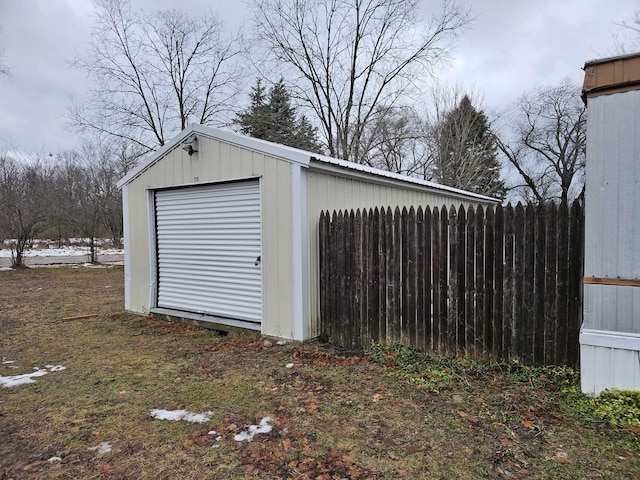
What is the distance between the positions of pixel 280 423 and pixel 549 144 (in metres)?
24.5

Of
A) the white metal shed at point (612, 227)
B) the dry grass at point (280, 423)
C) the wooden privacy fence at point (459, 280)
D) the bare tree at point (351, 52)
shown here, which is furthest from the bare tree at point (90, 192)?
the white metal shed at point (612, 227)

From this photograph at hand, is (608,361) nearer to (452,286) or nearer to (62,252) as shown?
(452,286)

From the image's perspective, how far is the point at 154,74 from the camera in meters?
16.8

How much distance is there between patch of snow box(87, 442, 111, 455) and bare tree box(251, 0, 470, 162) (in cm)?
1633

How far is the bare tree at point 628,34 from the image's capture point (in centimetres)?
1450

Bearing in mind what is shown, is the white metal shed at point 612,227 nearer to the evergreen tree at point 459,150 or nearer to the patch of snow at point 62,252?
the evergreen tree at point 459,150

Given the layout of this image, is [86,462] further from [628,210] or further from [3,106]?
[3,106]

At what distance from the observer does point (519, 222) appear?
3.83m

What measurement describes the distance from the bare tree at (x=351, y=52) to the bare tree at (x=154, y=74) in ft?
8.30

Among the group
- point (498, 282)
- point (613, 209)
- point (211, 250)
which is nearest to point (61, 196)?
point (211, 250)

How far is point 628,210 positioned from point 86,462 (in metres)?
4.33

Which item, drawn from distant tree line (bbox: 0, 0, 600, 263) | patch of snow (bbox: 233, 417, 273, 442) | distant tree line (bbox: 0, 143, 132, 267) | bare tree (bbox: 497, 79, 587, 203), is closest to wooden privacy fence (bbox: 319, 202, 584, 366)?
patch of snow (bbox: 233, 417, 273, 442)

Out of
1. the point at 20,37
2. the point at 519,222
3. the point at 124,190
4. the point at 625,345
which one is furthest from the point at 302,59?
the point at 625,345

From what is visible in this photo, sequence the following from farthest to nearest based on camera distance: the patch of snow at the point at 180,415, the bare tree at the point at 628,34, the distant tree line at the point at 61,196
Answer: the distant tree line at the point at 61,196, the bare tree at the point at 628,34, the patch of snow at the point at 180,415
